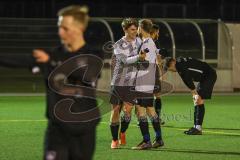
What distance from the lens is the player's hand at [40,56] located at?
558cm

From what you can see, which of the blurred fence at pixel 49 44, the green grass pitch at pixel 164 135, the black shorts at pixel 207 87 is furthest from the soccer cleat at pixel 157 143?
the blurred fence at pixel 49 44

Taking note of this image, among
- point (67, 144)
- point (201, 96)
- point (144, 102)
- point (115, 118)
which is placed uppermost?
point (67, 144)

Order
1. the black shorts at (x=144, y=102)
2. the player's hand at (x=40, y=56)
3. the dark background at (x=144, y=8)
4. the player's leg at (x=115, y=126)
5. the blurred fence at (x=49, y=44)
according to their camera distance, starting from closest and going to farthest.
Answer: the player's hand at (x=40, y=56) < the black shorts at (x=144, y=102) < the player's leg at (x=115, y=126) < the blurred fence at (x=49, y=44) < the dark background at (x=144, y=8)

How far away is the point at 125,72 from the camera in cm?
1098

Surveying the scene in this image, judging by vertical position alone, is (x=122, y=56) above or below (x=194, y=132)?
above

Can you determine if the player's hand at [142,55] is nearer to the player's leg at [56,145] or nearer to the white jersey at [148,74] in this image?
the white jersey at [148,74]

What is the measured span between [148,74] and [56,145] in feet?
17.3

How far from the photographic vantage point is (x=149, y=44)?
10656mm

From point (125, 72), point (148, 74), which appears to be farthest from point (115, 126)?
point (148, 74)

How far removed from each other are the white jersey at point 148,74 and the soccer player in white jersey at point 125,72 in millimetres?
196

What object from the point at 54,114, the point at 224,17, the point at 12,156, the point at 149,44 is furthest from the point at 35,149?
the point at 224,17

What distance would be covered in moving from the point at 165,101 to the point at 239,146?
9.15 meters

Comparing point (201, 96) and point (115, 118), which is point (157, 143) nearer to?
point (115, 118)

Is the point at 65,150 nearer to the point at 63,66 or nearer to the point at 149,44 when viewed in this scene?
the point at 63,66
